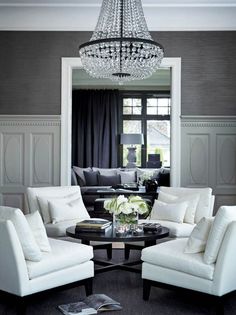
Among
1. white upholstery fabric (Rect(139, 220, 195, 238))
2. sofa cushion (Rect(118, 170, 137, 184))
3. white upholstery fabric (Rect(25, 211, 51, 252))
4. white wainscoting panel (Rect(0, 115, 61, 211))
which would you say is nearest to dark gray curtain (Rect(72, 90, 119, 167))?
sofa cushion (Rect(118, 170, 137, 184))

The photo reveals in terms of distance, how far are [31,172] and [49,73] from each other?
1.53 metres

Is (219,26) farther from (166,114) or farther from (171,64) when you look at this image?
(166,114)

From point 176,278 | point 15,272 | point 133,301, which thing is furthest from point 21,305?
point 176,278

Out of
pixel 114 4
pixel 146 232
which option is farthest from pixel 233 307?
pixel 114 4

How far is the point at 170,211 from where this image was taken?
5.29m

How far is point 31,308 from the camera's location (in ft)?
11.7

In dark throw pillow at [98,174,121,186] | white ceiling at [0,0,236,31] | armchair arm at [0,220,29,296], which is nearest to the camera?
armchair arm at [0,220,29,296]

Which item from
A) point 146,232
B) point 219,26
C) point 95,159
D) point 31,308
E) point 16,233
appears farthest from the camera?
point 95,159

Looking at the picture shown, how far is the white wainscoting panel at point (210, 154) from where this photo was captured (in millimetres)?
6695

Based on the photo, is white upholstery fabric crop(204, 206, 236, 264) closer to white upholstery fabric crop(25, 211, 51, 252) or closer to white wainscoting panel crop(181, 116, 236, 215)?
white upholstery fabric crop(25, 211, 51, 252)

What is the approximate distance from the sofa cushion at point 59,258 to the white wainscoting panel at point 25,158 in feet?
9.27

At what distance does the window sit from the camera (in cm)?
1145

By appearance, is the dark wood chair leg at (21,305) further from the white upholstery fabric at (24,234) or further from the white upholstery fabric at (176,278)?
the white upholstery fabric at (176,278)

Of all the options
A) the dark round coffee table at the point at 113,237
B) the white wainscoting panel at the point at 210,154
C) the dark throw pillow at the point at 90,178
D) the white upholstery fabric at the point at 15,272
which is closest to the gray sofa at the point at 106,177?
the dark throw pillow at the point at 90,178
